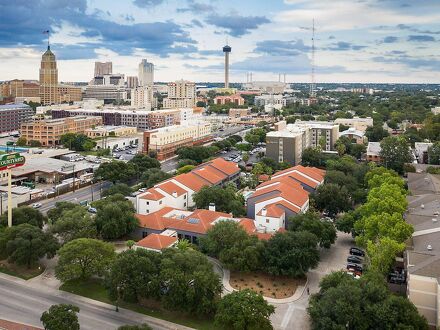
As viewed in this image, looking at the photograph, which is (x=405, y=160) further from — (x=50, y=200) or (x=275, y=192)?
(x=50, y=200)

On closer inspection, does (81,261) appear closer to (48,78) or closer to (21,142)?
(21,142)

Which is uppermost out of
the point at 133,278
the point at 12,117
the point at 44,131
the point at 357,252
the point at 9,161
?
the point at 12,117

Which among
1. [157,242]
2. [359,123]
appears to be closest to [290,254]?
[157,242]

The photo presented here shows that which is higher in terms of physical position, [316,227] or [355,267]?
[316,227]

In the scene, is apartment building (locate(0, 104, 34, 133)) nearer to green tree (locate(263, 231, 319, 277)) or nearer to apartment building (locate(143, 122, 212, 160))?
apartment building (locate(143, 122, 212, 160))

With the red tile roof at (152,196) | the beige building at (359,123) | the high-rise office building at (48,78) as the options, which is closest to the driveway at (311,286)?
the red tile roof at (152,196)

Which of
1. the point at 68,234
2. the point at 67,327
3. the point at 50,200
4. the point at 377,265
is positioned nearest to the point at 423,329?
the point at 377,265

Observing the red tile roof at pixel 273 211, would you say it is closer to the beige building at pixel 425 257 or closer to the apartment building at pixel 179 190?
the apartment building at pixel 179 190
